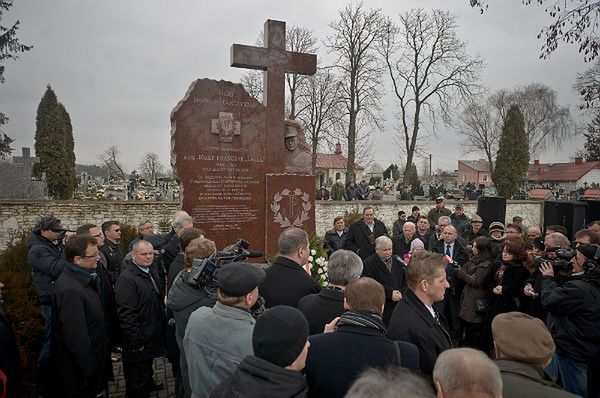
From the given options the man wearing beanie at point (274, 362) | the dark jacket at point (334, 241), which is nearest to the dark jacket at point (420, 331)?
the man wearing beanie at point (274, 362)

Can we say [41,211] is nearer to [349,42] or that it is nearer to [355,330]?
[355,330]

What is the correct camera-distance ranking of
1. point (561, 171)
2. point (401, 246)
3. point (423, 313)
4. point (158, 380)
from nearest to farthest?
point (423, 313) < point (158, 380) < point (401, 246) < point (561, 171)

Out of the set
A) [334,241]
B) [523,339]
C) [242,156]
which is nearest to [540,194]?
[334,241]

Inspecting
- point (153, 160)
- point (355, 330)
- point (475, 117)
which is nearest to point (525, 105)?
point (475, 117)

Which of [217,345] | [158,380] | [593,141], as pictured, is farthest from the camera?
Answer: [593,141]

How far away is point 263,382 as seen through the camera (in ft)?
6.36

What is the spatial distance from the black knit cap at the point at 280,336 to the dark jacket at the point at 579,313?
9.91 feet

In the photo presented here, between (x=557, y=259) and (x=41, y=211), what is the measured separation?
1691 centimetres

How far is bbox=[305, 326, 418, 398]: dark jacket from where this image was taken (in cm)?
231

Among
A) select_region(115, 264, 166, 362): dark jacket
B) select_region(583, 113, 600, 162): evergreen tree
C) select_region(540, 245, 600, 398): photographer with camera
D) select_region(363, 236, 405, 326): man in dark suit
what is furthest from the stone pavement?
select_region(583, 113, 600, 162): evergreen tree

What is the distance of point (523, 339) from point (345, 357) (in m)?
0.97

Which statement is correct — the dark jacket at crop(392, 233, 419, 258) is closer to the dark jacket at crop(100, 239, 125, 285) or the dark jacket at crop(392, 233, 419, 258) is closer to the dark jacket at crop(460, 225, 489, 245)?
the dark jacket at crop(460, 225, 489, 245)

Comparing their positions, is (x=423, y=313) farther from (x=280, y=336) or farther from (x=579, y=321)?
(x=579, y=321)

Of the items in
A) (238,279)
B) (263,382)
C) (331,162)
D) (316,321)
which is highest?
(331,162)
